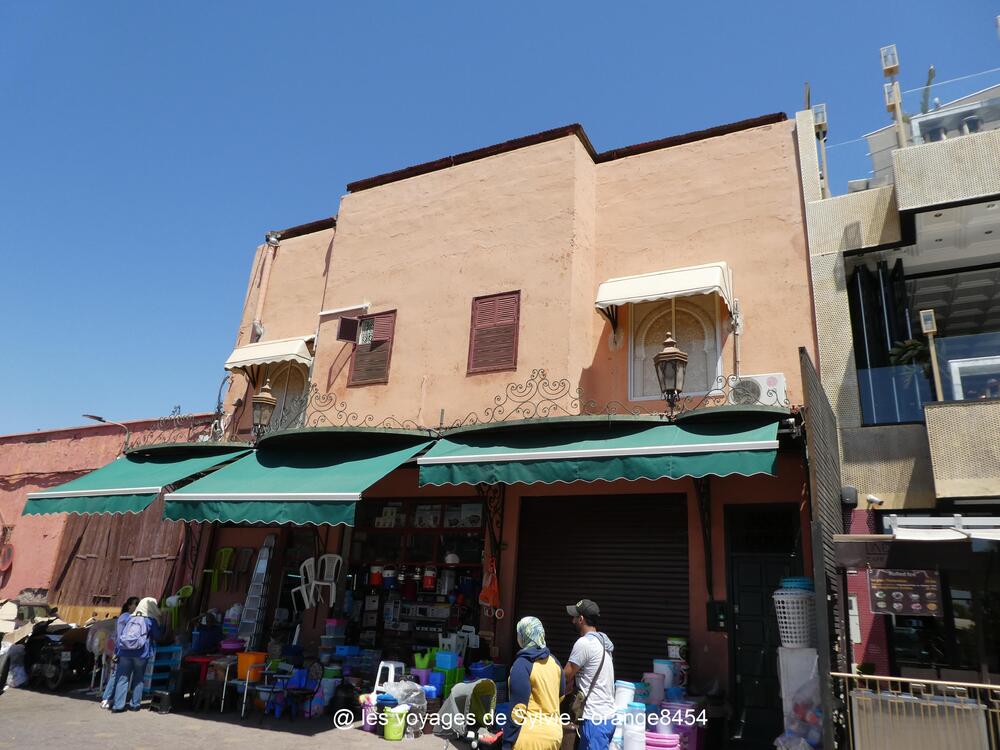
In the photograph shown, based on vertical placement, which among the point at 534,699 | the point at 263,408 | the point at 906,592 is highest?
the point at 263,408

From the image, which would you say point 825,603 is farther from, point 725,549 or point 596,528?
point 596,528

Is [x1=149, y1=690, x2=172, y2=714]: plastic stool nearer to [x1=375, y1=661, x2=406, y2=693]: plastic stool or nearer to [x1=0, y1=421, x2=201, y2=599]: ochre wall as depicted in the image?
[x1=375, y1=661, x2=406, y2=693]: plastic stool

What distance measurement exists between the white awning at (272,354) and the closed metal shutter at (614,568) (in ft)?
17.9

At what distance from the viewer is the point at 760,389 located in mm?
8836

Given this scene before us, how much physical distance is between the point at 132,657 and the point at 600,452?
689 cm

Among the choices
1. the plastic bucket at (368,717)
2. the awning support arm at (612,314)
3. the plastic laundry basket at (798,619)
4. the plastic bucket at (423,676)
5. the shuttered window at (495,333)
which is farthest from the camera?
the shuttered window at (495,333)

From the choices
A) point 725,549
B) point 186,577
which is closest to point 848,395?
point 725,549

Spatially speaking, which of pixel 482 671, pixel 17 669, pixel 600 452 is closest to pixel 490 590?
pixel 482 671

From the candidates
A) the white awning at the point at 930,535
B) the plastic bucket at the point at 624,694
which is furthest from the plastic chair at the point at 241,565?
the white awning at the point at 930,535

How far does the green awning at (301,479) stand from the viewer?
8242mm

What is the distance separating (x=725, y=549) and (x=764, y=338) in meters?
2.95

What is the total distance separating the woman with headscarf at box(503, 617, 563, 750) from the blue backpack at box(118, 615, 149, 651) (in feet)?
20.6

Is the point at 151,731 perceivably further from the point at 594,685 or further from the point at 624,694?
the point at 594,685

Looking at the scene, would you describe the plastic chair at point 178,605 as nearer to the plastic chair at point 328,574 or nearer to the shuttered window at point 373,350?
the plastic chair at point 328,574
